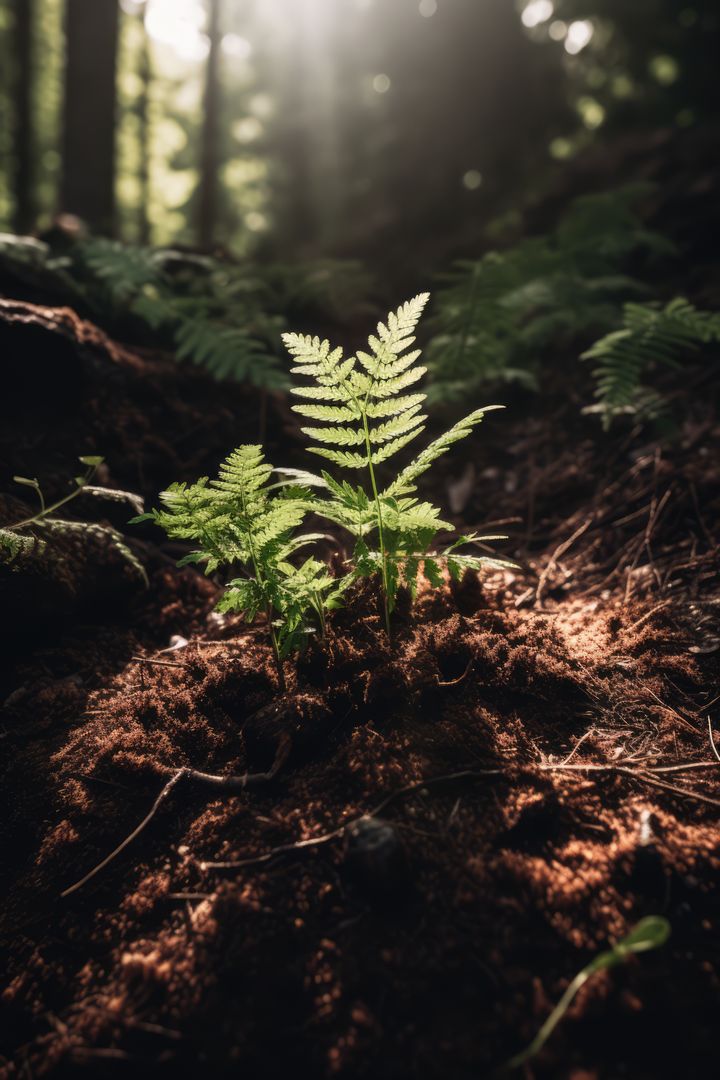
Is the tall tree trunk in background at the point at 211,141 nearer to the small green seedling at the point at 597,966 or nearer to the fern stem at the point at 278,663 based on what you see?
the fern stem at the point at 278,663

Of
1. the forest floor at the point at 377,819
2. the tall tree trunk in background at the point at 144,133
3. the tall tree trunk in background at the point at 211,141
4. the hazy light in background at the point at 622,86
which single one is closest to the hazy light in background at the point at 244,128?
the tall tree trunk in background at the point at 144,133

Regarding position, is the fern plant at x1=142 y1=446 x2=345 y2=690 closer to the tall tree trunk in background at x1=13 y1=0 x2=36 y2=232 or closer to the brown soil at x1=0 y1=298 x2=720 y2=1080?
the brown soil at x1=0 y1=298 x2=720 y2=1080

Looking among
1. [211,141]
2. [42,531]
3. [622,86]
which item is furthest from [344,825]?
[622,86]

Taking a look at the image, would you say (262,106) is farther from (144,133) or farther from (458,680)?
(458,680)

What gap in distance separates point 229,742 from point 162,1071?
33.6 inches

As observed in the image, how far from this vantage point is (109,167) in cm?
675

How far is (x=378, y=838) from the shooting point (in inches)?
57.9

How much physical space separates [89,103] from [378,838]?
818cm

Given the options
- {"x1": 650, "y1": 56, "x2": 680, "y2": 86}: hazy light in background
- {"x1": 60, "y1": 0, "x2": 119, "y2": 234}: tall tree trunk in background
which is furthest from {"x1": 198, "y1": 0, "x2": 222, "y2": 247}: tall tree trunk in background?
{"x1": 650, "y1": 56, "x2": 680, "y2": 86}: hazy light in background

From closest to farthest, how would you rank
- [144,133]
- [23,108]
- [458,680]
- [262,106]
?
[458,680] → [23,108] → [262,106] → [144,133]

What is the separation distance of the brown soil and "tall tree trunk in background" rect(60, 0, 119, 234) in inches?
245

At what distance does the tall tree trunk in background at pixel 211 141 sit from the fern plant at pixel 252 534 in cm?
1096

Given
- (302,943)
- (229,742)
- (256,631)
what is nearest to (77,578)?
(256,631)

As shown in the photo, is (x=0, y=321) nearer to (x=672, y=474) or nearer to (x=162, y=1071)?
(x=162, y=1071)
